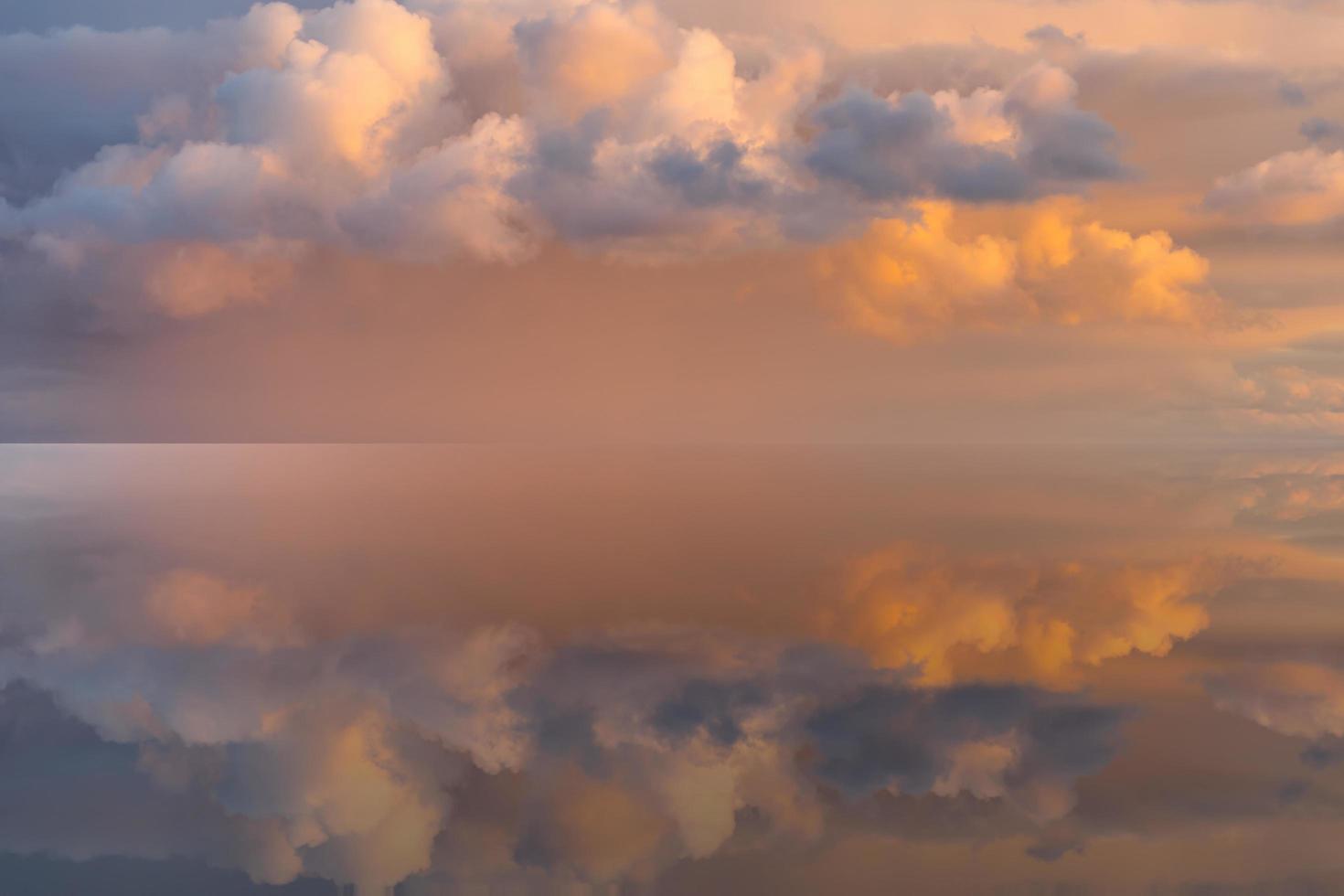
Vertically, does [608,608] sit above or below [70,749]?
above

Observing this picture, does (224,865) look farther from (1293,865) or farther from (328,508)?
(328,508)

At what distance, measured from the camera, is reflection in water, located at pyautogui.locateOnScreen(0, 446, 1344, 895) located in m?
19.8

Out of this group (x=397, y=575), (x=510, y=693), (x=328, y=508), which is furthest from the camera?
(x=328, y=508)

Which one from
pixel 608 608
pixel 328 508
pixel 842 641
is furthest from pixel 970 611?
pixel 328 508

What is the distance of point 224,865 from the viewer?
19828 millimetres

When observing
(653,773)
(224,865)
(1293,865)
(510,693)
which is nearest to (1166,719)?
(1293,865)

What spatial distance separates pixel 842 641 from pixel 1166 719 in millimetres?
11987

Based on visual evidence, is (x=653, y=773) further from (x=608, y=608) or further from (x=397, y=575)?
(x=397, y=575)

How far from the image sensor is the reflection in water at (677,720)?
1984cm

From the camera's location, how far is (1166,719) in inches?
1101

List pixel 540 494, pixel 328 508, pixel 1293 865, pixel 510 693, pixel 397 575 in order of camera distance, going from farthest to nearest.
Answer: pixel 540 494
pixel 328 508
pixel 397 575
pixel 510 693
pixel 1293 865

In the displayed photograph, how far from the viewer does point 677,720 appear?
93.7 feet

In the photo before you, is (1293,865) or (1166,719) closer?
(1293,865)

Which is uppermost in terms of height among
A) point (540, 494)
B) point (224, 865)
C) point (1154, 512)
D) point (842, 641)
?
point (540, 494)
